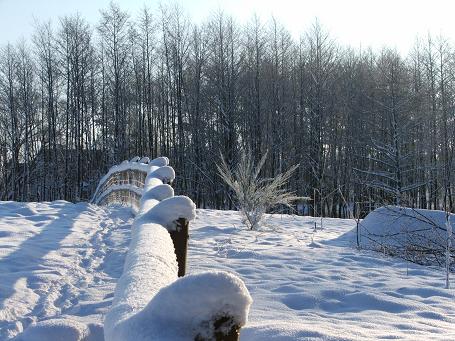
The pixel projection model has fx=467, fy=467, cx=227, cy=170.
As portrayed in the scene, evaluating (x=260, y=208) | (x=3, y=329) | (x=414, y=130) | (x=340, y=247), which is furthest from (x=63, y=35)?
(x=3, y=329)

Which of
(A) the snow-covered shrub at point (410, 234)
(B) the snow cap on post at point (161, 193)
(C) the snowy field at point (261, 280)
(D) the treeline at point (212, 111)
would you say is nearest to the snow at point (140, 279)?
(C) the snowy field at point (261, 280)

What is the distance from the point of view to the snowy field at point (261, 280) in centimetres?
339

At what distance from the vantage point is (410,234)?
7574 millimetres

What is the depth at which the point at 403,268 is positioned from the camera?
20.4 ft

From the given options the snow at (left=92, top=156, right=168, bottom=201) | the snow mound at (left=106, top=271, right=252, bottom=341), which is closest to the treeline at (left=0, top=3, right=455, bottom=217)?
the snow at (left=92, top=156, right=168, bottom=201)

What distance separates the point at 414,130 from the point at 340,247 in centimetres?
2480

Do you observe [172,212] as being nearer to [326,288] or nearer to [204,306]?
[204,306]

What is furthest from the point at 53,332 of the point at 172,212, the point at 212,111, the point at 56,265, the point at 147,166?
the point at 212,111

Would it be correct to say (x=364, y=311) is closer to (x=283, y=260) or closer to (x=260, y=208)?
(x=283, y=260)

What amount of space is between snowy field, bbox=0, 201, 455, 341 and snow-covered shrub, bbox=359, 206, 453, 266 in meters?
0.27

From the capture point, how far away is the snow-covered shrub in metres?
6.46

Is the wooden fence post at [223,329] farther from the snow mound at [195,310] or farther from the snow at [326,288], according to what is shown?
the snow at [326,288]

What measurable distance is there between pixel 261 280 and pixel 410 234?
374cm

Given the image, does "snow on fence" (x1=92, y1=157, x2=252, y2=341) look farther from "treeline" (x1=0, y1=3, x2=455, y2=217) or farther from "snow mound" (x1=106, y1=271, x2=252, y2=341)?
"treeline" (x1=0, y1=3, x2=455, y2=217)
